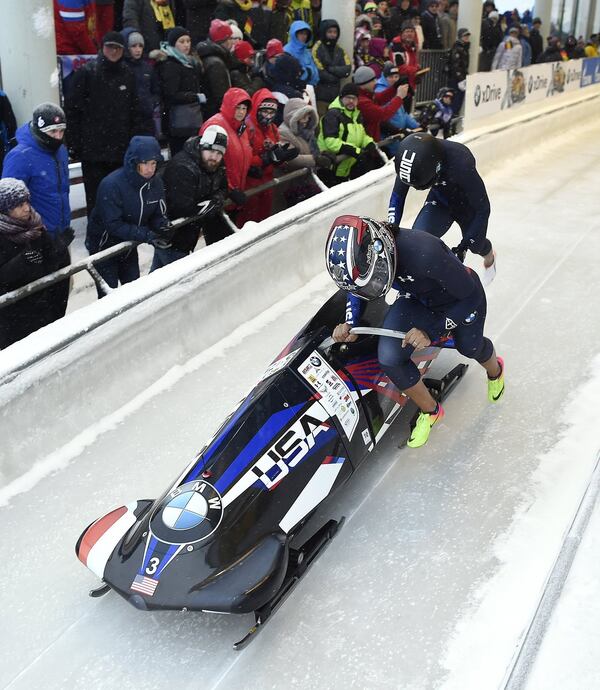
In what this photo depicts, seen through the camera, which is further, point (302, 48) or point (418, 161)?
point (302, 48)

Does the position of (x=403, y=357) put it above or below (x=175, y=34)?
below

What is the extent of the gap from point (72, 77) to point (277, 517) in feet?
10.6

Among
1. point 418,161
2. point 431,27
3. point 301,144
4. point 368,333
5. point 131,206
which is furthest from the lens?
point 431,27

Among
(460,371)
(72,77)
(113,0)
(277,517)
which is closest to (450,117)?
(113,0)

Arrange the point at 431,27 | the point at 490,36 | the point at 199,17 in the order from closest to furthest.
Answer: the point at 199,17 → the point at 431,27 → the point at 490,36

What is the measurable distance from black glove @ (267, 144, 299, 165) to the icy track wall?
298 millimetres

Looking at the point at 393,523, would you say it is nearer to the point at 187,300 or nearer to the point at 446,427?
the point at 446,427

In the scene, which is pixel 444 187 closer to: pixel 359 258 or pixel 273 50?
pixel 359 258

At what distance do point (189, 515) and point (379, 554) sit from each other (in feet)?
→ 2.09

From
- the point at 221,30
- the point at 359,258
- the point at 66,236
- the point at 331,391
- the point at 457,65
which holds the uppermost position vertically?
the point at 221,30

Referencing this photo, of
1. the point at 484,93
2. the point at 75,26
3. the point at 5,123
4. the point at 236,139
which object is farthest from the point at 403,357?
the point at 484,93

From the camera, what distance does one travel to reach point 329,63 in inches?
273

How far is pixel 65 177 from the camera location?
3.79 meters

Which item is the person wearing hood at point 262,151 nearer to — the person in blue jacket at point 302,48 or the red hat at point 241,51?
the red hat at point 241,51
